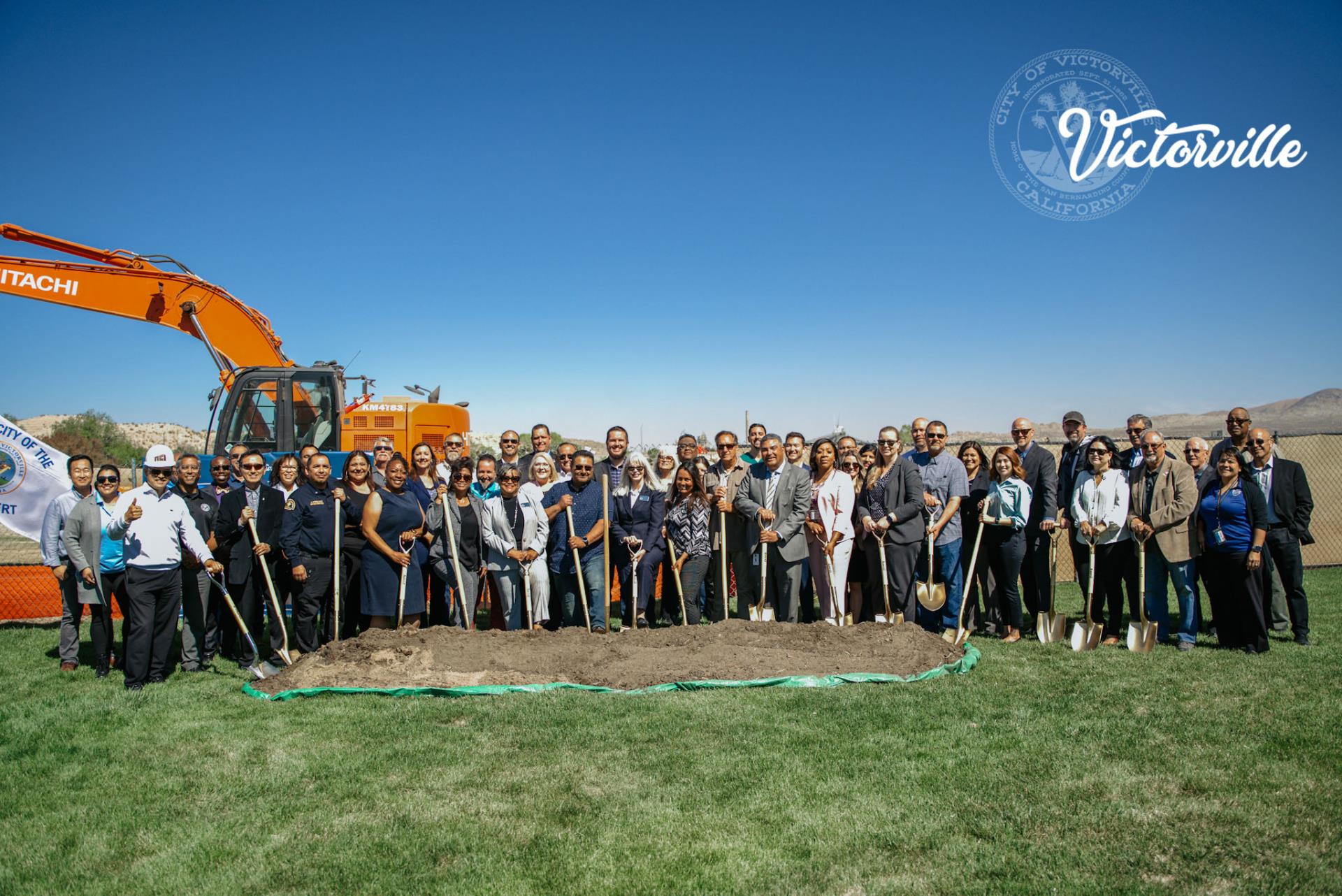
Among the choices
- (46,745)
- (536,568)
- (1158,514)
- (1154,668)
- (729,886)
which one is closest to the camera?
(729,886)

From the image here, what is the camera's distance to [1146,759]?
4.64m

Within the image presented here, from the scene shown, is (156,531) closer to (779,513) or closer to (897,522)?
(779,513)

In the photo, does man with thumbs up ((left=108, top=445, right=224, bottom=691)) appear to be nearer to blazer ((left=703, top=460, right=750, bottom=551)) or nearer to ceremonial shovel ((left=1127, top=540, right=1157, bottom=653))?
blazer ((left=703, top=460, right=750, bottom=551))

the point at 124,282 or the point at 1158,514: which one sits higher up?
the point at 124,282

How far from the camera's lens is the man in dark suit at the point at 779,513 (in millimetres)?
7840

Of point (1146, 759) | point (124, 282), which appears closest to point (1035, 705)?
point (1146, 759)

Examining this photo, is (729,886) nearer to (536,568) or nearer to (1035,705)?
(1035,705)

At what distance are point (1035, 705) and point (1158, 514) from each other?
2834 mm

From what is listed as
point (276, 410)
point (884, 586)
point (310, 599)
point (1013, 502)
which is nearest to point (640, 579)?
point (884, 586)

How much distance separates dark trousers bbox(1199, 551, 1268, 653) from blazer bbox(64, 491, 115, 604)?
10024 mm

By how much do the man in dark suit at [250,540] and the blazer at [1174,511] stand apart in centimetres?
794

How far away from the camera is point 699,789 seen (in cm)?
442

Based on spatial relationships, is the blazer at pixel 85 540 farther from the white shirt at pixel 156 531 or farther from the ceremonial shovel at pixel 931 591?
the ceremonial shovel at pixel 931 591

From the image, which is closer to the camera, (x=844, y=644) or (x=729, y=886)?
(x=729, y=886)
